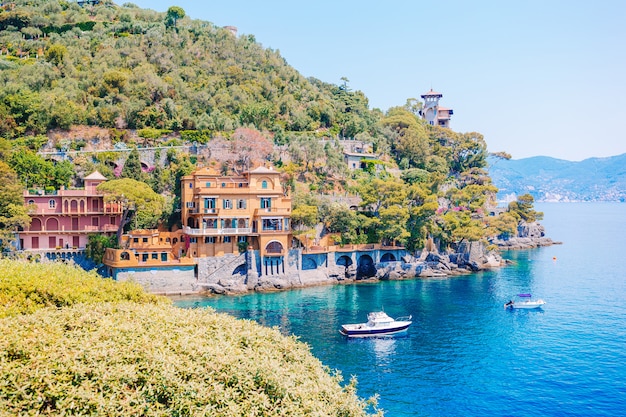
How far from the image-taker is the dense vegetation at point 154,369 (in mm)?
11906

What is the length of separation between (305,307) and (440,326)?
36.8 feet

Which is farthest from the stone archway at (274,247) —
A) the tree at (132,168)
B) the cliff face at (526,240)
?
the cliff face at (526,240)

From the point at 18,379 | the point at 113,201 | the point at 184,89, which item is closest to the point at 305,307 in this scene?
the point at 113,201

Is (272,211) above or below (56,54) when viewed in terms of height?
below

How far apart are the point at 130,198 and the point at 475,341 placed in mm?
31882

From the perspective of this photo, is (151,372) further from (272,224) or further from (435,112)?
(435,112)

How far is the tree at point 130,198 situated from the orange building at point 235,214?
3887mm

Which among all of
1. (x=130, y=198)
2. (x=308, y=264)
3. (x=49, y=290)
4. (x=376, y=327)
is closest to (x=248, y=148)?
(x=308, y=264)

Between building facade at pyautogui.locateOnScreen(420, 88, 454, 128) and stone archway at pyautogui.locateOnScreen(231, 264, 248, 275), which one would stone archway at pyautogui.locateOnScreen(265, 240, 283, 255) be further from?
building facade at pyautogui.locateOnScreen(420, 88, 454, 128)

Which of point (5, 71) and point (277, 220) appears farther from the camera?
point (5, 71)

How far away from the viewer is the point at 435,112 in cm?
10938

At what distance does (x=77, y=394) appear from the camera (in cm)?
1171

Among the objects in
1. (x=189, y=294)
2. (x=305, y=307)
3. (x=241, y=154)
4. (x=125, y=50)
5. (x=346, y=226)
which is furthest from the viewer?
(x=125, y=50)

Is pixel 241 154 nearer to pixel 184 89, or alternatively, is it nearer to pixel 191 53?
pixel 184 89
